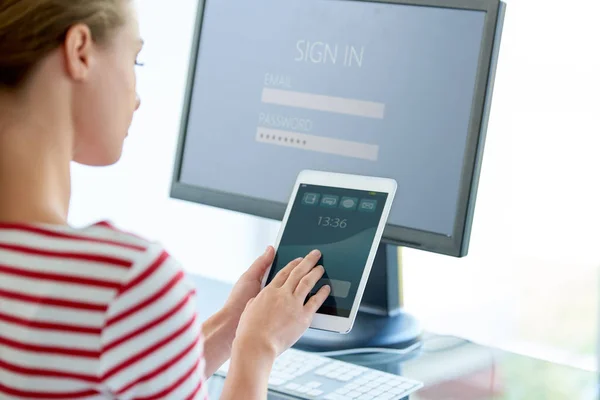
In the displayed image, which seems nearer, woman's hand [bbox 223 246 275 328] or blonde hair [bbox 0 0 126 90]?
blonde hair [bbox 0 0 126 90]

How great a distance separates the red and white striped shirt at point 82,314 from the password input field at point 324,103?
0.60 metres

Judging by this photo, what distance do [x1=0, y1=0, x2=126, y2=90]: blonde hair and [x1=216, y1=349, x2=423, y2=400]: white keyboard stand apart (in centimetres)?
50

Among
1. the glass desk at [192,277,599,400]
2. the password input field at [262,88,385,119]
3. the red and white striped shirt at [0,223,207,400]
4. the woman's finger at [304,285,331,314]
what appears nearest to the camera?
the red and white striped shirt at [0,223,207,400]

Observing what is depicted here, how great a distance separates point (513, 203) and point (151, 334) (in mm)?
1071

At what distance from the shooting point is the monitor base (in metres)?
1.18

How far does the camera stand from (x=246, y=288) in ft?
3.34

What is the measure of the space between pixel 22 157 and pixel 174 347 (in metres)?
0.19

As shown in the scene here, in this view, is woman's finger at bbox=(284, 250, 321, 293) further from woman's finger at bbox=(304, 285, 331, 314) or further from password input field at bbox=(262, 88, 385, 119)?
password input field at bbox=(262, 88, 385, 119)

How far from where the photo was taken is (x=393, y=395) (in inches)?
39.7

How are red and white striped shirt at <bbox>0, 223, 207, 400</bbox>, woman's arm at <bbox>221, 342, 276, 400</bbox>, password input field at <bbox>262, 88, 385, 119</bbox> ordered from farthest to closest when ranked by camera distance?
password input field at <bbox>262, 88, 385, 119</bbox>
woman's arm at <bbox>221, 342, 276, 400</bbox>
red and white striped shirt at <bbox>0, 223, 207, 400</bbox>

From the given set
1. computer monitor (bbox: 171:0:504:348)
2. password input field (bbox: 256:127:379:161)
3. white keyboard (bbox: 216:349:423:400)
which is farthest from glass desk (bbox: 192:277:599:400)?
password input field (bbox: 256:127:379:161)

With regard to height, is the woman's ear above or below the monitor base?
above

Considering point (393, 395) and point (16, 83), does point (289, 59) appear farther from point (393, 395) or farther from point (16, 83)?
point (16, 83)

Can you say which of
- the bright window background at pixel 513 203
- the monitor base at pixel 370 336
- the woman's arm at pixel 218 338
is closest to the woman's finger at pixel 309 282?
the woman's arm at pixel 218 338
